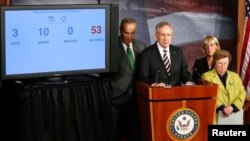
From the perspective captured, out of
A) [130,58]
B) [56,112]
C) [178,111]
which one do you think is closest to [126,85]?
[130,58]

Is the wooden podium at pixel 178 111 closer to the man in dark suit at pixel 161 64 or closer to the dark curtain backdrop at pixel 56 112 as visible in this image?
the man in dark suit at pixel 161 64

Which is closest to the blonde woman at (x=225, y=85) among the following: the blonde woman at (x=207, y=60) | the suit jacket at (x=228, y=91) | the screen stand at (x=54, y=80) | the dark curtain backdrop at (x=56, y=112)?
the suit jacket at (x=228, y=91)

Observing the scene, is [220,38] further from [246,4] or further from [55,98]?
[55,98]

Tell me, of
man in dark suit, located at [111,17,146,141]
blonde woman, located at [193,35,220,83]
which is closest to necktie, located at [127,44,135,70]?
man in dark suit, located at [111,17,146,141]

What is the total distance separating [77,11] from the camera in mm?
3770

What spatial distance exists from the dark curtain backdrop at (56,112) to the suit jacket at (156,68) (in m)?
0.33

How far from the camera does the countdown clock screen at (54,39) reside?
360 centimetres

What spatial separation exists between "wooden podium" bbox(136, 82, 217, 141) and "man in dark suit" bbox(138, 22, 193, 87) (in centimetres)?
14

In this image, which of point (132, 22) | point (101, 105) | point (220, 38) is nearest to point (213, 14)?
point (220, 38)

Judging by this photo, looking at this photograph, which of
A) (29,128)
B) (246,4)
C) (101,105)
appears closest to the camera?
(29,128)

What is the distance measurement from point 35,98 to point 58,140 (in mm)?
387

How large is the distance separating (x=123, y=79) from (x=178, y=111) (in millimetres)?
625

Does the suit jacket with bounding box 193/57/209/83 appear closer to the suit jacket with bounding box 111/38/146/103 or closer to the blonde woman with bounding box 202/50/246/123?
the blonde woman with bounding box 202/50/246/123

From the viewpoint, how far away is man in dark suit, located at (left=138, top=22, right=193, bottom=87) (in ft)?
12.9
